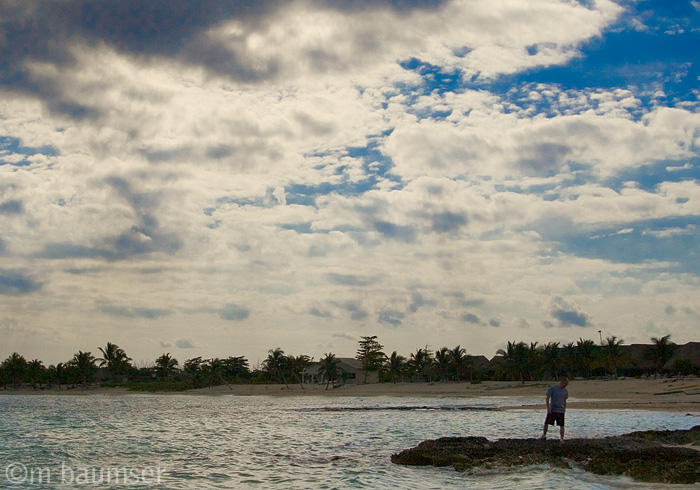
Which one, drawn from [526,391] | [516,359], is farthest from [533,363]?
[526,391]

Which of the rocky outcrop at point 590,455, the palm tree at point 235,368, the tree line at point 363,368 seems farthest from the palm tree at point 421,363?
the rocky outcrop at point 590,455

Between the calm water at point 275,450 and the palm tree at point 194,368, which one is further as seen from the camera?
the palm tree at point 194,368

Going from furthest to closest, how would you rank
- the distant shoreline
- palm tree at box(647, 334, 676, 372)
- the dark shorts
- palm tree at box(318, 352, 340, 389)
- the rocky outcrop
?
palm tree at box(318, 352, 340, 389) → palm tree at box(647, 334, 676, 372) → the distant shoreline → the dark shorts → the rocky outcrop

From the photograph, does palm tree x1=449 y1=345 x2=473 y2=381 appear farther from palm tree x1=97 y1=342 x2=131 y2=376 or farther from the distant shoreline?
palm tree x1=97 y1=342 x2=131 y2=376

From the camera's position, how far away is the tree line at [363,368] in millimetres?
88250

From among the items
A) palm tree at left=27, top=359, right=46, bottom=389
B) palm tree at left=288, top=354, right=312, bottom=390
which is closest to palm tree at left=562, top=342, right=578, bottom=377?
palm tree at left=288, top=354, right=312, bottom=390

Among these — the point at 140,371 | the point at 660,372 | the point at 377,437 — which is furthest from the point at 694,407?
the point at 140,371

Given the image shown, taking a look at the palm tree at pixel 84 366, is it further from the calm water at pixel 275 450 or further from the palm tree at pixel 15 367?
the calm water at pixel 275 450

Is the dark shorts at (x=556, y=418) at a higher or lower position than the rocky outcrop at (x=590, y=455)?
higher

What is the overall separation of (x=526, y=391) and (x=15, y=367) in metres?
117

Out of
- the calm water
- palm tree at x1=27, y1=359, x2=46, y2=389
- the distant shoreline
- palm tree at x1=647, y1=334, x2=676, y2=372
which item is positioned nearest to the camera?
the calm water

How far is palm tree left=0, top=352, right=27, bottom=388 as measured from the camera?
142 m

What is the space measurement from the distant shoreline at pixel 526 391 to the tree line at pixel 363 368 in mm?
2912

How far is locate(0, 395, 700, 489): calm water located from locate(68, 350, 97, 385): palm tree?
301 feet
